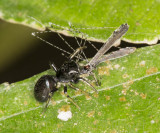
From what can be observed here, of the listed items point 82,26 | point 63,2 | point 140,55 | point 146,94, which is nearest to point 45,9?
point 63,2

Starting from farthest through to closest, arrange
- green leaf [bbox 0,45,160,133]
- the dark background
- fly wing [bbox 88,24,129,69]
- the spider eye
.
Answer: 1. the dark background
2. the spider eye
3. fly wing [bbox 88,24,129,69]
4. green leaf [bbox 0,45,160,133]

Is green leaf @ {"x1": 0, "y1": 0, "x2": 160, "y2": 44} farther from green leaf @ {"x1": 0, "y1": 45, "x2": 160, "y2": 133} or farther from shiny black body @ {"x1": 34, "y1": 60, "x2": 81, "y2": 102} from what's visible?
shiny black body @ {"x1": 34, "y1": 60, "x2": 81, "y2": 102}

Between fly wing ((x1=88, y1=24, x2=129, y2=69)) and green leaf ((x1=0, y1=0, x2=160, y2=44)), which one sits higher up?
green leaf ((x1=0, y1=0, x2=160, y2=44))

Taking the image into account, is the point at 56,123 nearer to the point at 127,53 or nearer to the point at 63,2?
the point at 127,53

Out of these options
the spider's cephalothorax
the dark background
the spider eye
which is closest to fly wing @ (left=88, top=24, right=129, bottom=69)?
the spider's cephalothorax

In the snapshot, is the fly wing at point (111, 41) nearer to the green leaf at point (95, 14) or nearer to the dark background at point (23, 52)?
the green leaf at point (95, 14)

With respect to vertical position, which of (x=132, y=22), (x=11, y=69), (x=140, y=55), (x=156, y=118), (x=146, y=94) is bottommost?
(x=156, y=118)
